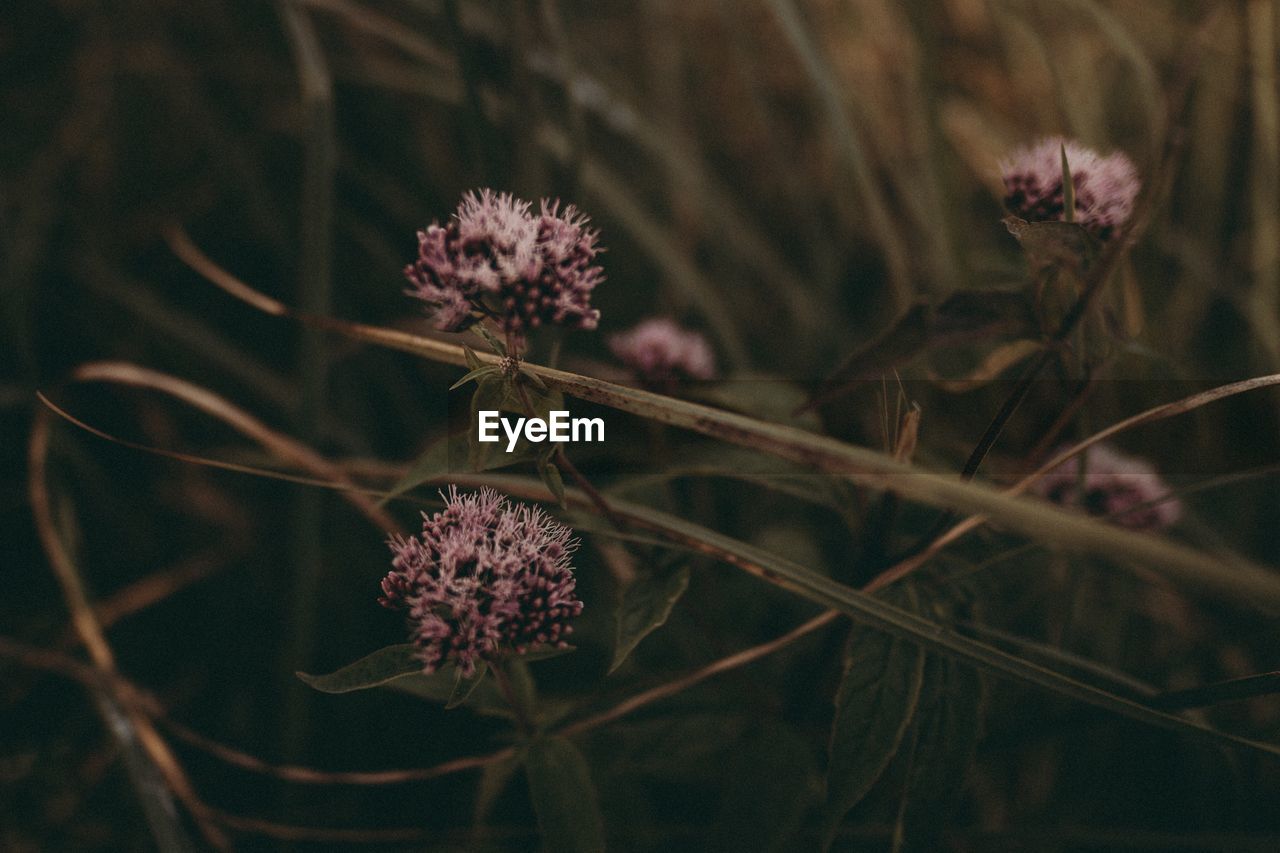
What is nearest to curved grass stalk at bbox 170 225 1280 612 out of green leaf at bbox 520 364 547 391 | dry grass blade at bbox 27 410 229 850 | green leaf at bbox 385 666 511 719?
green leaf at bbox 520 364 547 391

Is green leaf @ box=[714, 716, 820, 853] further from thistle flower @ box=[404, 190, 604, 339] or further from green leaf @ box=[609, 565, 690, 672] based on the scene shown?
thistle flower @ box=[404, 190, 604, 339]

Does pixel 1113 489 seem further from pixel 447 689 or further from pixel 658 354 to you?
pixel 447 689

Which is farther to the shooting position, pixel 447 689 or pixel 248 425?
pixel 248 425

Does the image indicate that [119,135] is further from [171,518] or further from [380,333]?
[380,333]

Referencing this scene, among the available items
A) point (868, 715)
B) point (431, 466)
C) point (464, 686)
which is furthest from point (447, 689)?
point (868, 715)

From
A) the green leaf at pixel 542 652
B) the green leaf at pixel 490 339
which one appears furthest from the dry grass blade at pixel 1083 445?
the green leaf at pixel 490 339

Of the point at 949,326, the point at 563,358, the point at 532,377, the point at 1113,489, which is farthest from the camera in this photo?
the point at 563,358

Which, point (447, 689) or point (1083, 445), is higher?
point (1083, 445)

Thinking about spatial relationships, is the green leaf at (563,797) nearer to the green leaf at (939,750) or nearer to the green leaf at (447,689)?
the green leaf at (447,689)
